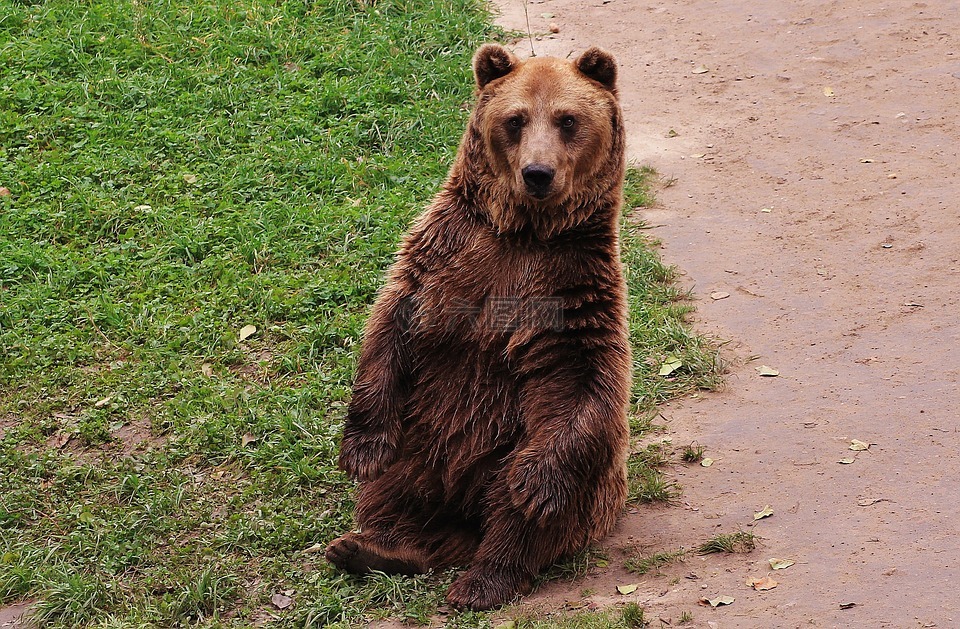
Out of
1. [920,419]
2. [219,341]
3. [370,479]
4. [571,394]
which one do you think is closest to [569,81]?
[571,394]

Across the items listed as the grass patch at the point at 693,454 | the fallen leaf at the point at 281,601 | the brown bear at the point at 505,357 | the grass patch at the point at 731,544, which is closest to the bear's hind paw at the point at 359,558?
the brown bear at the point at 505,357

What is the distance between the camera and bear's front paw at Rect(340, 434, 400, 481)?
470 centimetres

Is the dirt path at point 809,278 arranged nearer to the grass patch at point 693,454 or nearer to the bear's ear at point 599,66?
the grass patch at point 693,454

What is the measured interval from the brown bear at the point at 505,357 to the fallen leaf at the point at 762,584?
0.72 metres

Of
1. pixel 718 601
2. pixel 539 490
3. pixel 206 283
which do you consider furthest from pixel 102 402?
pixel 718 601

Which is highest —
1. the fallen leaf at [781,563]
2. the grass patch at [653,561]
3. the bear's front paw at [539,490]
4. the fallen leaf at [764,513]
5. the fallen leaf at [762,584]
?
the bear's front paw at [539,490]

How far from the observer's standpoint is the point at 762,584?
425 centimetres

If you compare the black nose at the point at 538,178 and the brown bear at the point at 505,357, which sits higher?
the black nose at the point at 538,178

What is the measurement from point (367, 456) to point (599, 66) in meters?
1.86

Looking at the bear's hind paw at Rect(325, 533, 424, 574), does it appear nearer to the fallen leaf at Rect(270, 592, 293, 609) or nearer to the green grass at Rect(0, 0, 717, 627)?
the green grass at Rect(0, 0, 717, 627)

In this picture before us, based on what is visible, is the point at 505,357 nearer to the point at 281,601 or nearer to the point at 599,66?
the point at 599,66

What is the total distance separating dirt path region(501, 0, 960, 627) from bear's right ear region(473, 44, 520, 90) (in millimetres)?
2025

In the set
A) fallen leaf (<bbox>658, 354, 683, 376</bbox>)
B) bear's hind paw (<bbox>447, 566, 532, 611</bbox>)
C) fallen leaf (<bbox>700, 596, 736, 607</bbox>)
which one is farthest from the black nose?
fallen leaf (<bbox>658, 354, 683, 376</bbox>)

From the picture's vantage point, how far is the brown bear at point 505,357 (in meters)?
4.45
